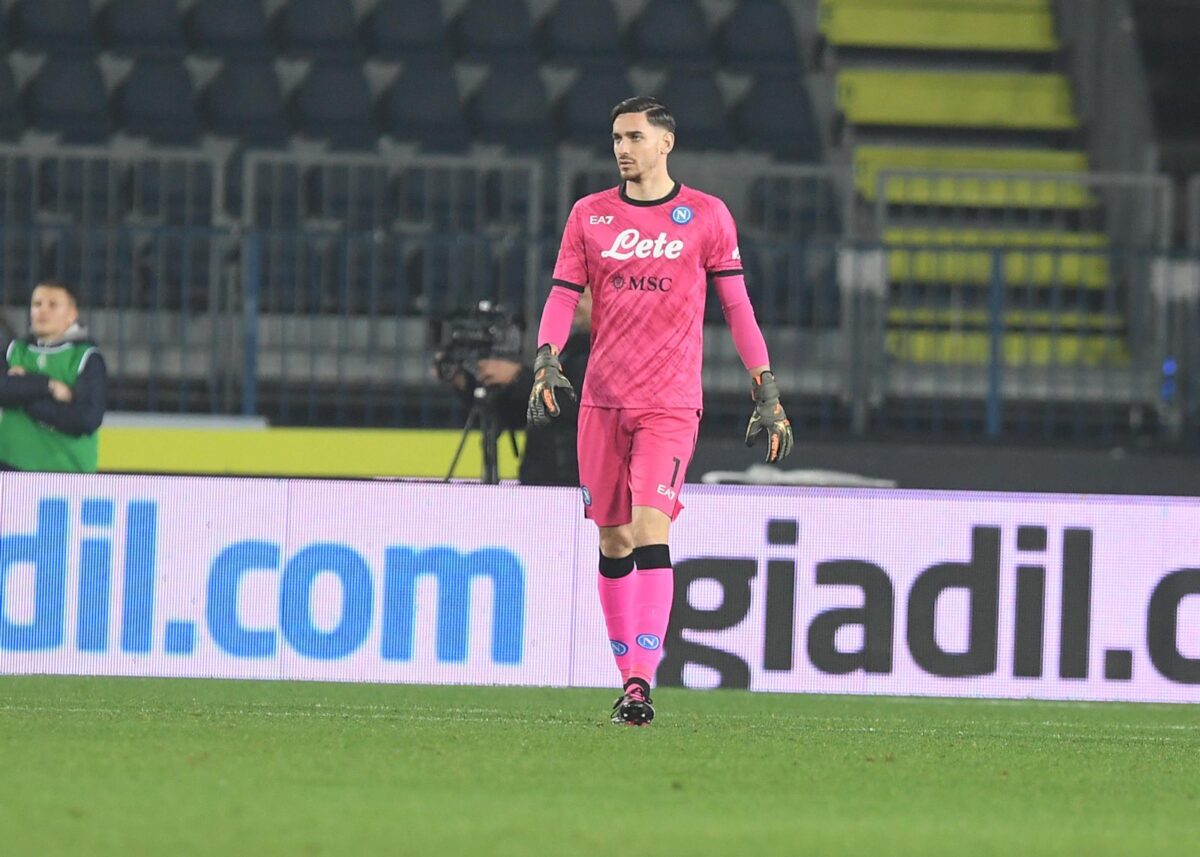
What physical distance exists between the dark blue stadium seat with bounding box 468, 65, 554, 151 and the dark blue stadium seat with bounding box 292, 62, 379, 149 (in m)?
0.79

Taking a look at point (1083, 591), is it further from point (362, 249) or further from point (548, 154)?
point (548, 154)

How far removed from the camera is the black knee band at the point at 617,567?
751 cm

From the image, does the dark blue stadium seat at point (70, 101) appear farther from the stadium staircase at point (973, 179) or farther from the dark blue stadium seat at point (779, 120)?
the stadium staircase at point (973, 179)

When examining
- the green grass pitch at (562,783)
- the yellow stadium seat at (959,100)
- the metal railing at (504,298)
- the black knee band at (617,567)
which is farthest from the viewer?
the yellow stadium seat at (959,100)

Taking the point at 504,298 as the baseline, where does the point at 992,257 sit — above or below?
above

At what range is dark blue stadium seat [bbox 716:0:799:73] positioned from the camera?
16562 mm

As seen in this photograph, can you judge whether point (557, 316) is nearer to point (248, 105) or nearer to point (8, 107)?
point (248, 105)

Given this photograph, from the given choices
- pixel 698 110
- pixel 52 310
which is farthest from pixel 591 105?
pixel 52 310

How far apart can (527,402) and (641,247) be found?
11.2 feet

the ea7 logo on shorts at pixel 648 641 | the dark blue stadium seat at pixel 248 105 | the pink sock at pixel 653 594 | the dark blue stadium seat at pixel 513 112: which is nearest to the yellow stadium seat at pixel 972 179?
the dark blue stadium seat at pixel 513 112

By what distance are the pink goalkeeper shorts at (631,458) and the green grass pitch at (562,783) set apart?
0.74 meters

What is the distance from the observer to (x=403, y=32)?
Answer: 16.2 meters

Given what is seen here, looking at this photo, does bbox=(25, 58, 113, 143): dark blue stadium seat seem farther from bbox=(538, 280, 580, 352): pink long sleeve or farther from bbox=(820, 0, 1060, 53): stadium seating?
bbox=(538, 280, 580, 352): pink long sleeve

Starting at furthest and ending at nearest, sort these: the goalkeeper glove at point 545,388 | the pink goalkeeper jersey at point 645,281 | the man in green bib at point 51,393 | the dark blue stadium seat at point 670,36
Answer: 1. the dark blue stadium seat at point 670,36
2. the man in green bib at point 51,393
3. the pink goalkeeper jersey at point 645,281
4. the goalkeeper glove at point 545,388
